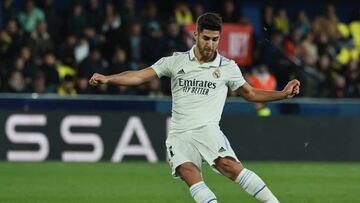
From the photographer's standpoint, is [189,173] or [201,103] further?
[201,103]

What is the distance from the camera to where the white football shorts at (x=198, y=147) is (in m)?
9.60

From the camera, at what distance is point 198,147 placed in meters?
9.69

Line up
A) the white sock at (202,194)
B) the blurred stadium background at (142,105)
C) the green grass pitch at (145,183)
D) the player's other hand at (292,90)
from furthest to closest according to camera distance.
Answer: the blurred stadium background at (142,105) → the green grass pitch at (145,183) → the player's other hand at (292,90) → the white sock at (202,194)

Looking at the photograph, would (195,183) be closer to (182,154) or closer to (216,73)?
(182,154)

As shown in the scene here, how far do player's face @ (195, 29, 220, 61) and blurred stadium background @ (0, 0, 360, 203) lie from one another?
4.21 meters

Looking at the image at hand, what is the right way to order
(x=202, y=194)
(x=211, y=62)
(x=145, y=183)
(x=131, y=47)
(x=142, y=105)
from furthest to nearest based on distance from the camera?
(x=131, y=47), (x=142, y=105), (x=145, y=183), (x=211, y=62), (x=202, y=194)

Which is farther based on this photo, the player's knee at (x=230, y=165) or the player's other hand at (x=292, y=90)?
the player's other hand at (x=292, y=90)

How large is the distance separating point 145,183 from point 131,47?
716 centimetres

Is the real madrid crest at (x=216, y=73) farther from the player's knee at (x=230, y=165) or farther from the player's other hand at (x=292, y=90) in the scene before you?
the player's knee at (x=230, y=165)

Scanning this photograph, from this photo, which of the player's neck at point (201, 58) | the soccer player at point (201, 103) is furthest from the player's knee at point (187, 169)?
the player's neck at point (201, 58)

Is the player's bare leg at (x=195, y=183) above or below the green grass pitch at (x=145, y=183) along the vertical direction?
above

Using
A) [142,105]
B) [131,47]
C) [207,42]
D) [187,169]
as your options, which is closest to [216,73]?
[207,42]

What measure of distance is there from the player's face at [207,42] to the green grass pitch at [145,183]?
3.45 meters

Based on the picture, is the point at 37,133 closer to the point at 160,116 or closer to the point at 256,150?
the point at 160,116
